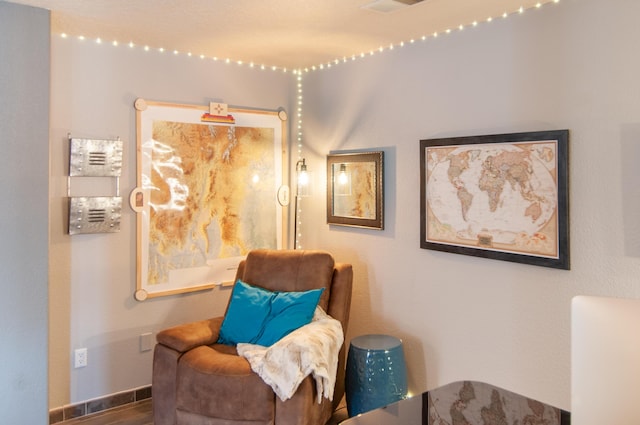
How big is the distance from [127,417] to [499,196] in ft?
8.39

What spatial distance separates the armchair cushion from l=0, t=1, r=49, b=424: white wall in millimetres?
978

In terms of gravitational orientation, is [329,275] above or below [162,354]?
above

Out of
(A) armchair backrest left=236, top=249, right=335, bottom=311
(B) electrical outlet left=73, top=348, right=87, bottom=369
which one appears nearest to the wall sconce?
(A) armchair backrest left=236, top=249, right=335, bottom=311

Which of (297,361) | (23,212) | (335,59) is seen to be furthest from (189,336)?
(335,59)

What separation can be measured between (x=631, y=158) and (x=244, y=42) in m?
2.23

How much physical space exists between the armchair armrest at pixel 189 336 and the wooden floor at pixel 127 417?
0.64m

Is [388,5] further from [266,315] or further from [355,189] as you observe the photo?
[266,315]

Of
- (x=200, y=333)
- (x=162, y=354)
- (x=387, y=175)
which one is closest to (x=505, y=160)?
(x=387, y=175)

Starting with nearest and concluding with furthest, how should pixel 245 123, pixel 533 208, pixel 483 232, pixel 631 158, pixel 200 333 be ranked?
pixel 631 158
pixel 533 208
pixel 483 232
pixel 200 333
pixel 245 123

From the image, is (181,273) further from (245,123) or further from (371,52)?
(371,52)

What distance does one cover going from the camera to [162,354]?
2.77 m

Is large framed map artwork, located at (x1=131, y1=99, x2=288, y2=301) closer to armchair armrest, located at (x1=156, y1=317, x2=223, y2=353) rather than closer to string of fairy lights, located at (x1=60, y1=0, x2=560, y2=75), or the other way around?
string of fairy lights, located at (x1=60, y1=0, x2=560, y2=75)

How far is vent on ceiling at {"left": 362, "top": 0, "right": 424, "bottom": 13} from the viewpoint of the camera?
2439 mm

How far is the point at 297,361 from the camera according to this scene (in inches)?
98.4
